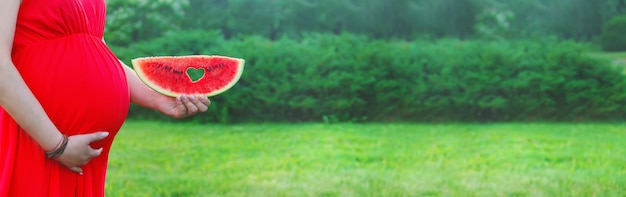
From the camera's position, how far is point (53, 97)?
61.4 inches

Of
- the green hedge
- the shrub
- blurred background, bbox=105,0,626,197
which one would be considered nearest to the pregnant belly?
blurred background, bbox=105,0,626,197

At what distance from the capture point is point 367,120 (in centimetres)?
729

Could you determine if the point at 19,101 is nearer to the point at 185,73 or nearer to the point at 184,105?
the point at 184,105

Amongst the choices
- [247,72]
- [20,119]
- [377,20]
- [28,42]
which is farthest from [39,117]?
[377,20]

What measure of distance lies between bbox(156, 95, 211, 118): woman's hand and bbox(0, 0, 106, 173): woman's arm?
301 millimetres

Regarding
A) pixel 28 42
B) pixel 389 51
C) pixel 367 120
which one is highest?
pixel 28 42

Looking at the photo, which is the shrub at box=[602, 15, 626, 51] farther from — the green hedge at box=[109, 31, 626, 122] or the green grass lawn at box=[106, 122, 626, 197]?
the green grass lawn at box=[106, 122, 626, 197]

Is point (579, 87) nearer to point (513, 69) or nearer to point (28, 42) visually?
point (513, 69)

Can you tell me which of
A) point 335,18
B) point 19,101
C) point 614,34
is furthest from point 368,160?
point 19,101

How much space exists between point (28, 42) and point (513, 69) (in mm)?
6003

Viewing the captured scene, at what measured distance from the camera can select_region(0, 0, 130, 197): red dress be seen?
1.53m

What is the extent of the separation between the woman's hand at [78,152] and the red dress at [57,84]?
3 centimetres

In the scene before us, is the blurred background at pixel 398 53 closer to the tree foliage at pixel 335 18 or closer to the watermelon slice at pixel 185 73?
the tree foliage at pixel 335 18

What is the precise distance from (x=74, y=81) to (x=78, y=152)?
150 mm
